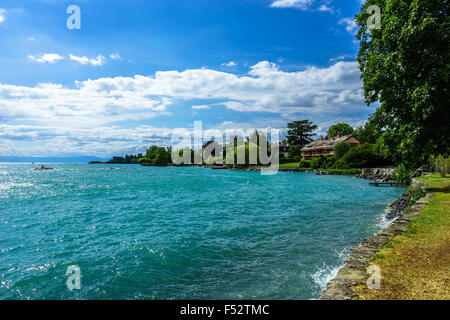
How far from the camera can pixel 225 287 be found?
333 inches

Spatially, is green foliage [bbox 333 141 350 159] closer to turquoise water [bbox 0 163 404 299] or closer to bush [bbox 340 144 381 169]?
bush [bbox 340 144 381 169]

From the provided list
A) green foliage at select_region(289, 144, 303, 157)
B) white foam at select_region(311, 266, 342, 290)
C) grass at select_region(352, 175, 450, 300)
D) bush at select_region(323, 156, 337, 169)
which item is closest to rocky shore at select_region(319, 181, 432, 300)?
grass at select_region(352, 175, 450, 300)

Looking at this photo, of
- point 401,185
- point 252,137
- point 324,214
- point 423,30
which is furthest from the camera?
point 252,137

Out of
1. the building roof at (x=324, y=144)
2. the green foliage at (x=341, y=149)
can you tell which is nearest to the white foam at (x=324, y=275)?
the green foliage at (x=341, y=149)

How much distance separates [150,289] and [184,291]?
121 cm

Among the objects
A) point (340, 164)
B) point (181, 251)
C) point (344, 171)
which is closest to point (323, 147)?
point (340, 164)

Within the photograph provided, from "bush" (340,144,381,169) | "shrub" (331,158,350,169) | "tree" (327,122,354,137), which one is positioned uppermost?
"tree" (327,122,354,137)

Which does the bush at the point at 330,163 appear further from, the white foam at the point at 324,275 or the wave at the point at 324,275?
the white foam at the point at 324,275

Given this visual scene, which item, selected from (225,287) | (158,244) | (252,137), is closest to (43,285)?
(158,244)

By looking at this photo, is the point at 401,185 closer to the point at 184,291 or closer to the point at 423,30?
the point at 423,30

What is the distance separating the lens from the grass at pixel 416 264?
5605mm

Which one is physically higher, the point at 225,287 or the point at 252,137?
the point at 252,137

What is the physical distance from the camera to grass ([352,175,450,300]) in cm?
561

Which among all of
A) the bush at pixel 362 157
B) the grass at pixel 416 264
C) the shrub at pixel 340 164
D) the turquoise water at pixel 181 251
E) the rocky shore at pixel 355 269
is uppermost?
the bush at pixel 362 157
